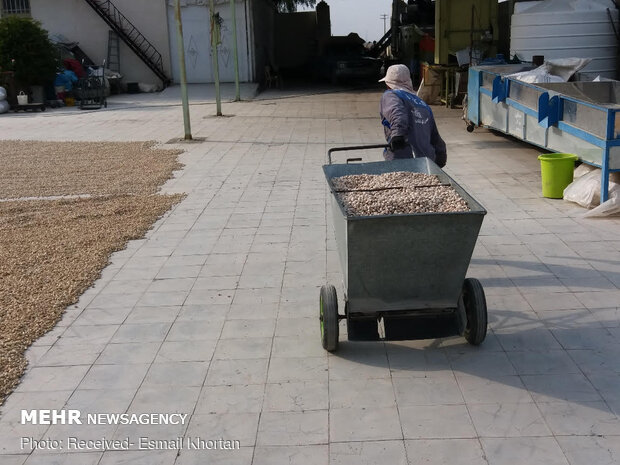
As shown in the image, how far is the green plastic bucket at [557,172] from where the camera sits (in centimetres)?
900

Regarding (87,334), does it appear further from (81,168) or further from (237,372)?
(81,168)

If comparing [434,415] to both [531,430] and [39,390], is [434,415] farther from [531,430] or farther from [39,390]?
[39,390]

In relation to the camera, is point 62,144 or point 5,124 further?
point 5,124

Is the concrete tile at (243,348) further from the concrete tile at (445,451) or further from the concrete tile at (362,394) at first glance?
the concrete tile at (445,451)

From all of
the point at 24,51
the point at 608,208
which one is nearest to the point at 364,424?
the point at 608,208

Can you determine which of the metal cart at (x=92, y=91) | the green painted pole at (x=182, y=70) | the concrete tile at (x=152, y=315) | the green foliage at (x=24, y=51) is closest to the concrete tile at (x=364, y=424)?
the concrete tile at (x=152, y=315)

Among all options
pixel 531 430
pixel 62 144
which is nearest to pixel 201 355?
pixel 531 430

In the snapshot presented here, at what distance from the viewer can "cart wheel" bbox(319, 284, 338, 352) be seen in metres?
4.97

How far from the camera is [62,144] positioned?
15227 millimetres

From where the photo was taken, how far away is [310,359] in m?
5.05

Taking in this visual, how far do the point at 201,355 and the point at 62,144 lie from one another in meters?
11.2

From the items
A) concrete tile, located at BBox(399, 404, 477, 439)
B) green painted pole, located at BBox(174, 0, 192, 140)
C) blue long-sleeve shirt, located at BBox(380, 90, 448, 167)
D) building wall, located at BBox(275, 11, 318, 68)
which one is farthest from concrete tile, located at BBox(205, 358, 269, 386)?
building wall, located at BBox(275, 11, 318, 68)

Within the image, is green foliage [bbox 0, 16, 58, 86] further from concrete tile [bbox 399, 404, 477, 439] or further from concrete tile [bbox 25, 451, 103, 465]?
concrete tile [bbox 399, 404, 477, 439]

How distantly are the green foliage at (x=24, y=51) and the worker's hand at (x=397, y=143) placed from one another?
19739 mm
